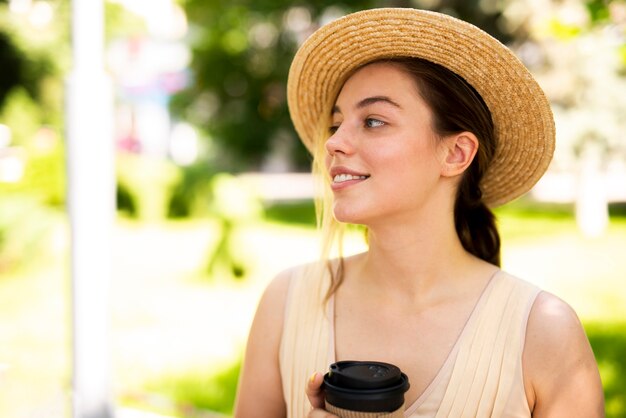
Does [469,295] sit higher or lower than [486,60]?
lower

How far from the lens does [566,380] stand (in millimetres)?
1808

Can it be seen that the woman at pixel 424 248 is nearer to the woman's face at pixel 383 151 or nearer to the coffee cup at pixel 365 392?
the woman's face at pixel 383 151

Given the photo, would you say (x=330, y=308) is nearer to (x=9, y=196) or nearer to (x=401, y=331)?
(x=401, y=331)

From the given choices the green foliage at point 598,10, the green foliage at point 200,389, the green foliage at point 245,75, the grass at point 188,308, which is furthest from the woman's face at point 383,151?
the green foliage at point 245,75

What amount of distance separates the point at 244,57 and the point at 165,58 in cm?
1728

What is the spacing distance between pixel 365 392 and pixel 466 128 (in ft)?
2.96

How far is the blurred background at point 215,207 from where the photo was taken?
202 inches

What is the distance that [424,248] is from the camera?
2.10 m

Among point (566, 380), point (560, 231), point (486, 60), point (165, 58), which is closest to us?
point (566, 380)

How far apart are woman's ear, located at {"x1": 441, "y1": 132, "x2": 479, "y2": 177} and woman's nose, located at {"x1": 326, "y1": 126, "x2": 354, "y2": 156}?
0.99ft

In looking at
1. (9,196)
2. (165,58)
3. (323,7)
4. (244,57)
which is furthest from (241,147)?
(165,58)

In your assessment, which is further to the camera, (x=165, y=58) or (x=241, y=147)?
(x=165, y=58)

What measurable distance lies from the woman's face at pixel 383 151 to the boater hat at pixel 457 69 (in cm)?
10

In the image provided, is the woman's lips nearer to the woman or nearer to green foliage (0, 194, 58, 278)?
the woman
